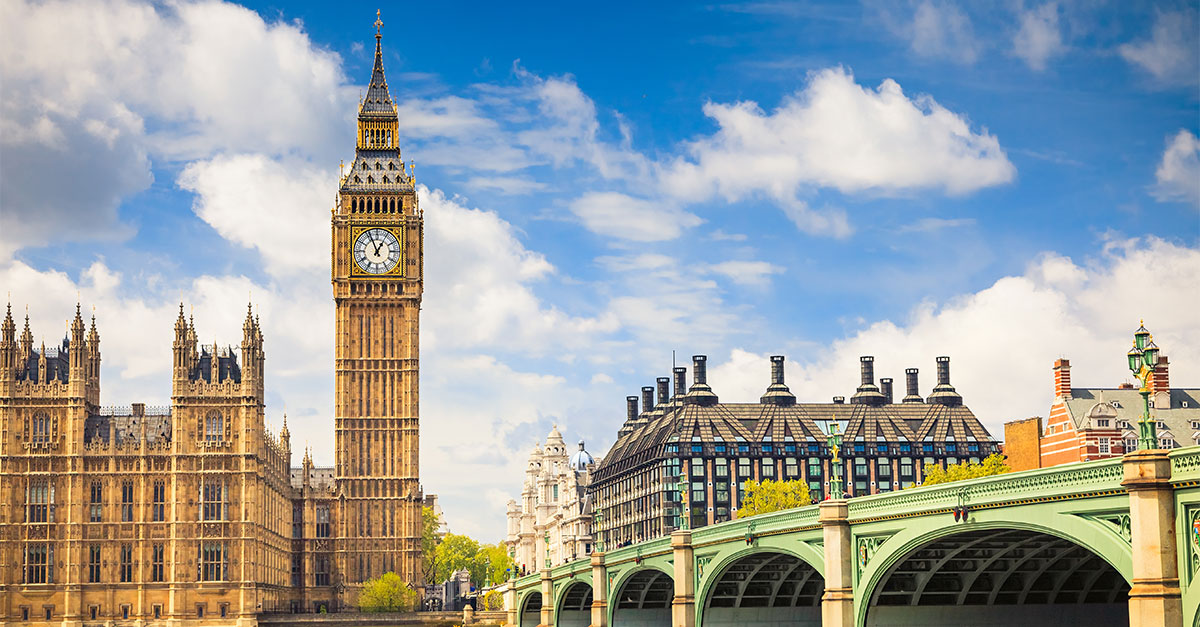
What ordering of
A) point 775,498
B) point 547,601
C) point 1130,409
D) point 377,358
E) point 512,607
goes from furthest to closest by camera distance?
point 377,358
point 775,498
point 1130,409
point 512,607
point 547,601

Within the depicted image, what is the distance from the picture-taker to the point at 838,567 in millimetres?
54969

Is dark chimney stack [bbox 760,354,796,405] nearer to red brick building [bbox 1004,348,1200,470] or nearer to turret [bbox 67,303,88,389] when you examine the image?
red brick building [bbox 1004,348,1200,470]

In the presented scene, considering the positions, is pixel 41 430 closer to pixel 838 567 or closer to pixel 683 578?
pixel 683 578

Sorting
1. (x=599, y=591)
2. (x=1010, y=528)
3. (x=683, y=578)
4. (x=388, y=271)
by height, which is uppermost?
(x=388, y=271)

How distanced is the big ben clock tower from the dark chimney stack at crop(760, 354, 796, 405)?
44480mm

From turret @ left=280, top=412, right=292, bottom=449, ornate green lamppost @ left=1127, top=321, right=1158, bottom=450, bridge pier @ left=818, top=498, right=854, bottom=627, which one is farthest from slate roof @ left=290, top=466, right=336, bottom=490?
ornate green lamppost @ left=1127, top=321, right=1158, bottom=450

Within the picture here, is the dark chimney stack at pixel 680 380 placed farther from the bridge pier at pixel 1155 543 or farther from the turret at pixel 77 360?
the bridge pier at pixel 1155 543

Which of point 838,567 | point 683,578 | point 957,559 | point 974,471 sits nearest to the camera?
point 838,567

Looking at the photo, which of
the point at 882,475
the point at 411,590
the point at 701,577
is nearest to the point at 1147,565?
the point at 701,577

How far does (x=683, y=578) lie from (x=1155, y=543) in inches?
1419

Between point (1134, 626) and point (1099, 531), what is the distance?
2780 millimetres

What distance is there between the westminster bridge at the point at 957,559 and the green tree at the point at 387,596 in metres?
62.5

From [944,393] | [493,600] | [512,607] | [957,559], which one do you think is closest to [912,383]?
[944,393]

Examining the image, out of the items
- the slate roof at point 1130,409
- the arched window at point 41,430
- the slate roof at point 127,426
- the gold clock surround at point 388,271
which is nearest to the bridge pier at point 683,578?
the slate roof at point 1130,409
